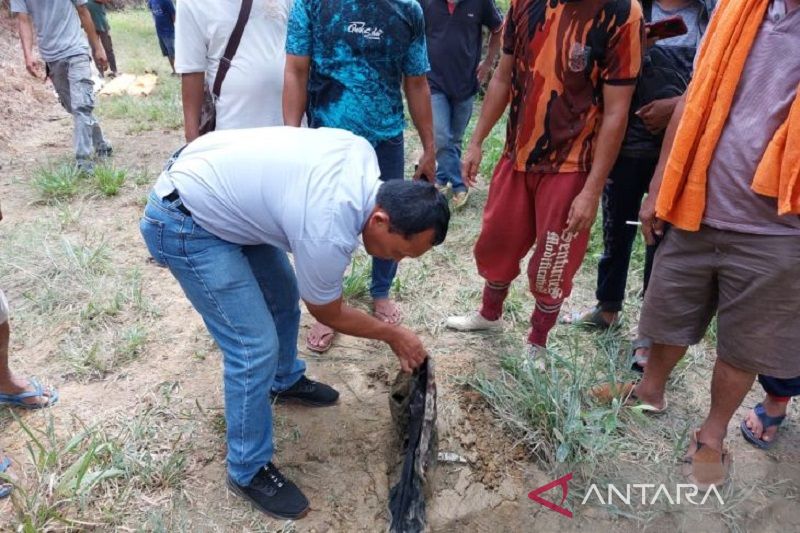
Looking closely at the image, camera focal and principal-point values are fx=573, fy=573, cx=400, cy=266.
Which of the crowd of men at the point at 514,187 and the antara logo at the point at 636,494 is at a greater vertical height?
the crowd of men at the point at 514,187

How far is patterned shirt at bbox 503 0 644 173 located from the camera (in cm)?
198

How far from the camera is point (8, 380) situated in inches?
90.3

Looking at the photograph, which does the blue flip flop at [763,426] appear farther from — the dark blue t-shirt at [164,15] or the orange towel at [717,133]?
the dark blue t-shirt at [164,15]

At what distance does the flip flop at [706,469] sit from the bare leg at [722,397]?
3 centimetres

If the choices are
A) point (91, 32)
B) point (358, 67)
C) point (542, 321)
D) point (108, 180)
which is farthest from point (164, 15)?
point (542, 321)

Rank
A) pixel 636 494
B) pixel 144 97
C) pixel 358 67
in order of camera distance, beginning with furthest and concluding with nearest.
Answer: pixel 144 97
pixel 358 67
pixel 636 494

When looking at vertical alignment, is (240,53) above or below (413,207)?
above

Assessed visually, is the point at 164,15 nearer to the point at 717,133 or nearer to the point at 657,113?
the point at 657,113

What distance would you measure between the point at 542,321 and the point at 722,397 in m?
0.76

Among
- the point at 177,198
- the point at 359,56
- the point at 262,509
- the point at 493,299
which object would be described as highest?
the point at 359,56

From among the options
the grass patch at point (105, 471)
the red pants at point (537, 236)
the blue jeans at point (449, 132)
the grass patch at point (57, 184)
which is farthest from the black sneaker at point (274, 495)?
the grass patch at point (57, 184)

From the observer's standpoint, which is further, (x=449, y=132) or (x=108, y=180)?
(x=108, y=180)

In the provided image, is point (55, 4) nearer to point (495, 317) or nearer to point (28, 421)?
point (28, 421)

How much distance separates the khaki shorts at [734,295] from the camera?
1760 mm
